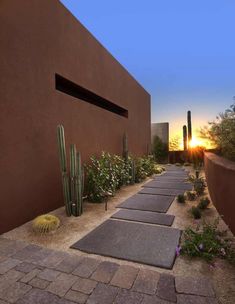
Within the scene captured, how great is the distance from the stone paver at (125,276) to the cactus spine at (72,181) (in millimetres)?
1822

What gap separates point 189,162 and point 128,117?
21.0 feet

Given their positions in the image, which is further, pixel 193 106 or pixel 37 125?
pixel 193 106

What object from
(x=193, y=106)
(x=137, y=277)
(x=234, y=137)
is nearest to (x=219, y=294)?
(x=137, y=277)

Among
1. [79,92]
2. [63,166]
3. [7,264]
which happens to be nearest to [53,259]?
[7,264]

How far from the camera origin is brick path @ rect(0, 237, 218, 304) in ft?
5.86

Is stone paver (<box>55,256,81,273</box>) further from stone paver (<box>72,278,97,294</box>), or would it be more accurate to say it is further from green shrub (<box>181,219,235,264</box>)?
green shrub (<box>181,219,235,264</box>)

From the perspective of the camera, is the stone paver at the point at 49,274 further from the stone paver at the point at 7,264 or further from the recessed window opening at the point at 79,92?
the recessed window opening at the point at 79,92

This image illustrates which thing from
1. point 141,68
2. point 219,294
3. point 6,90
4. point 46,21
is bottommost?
point 219,294

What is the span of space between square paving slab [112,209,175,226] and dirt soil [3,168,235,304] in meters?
0.12

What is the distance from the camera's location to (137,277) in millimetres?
2078

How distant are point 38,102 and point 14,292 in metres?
2.93

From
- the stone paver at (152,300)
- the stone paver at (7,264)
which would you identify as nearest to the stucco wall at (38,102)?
the stone paver at (7,264)

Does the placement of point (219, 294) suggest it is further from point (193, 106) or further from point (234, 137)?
point (193, 106)

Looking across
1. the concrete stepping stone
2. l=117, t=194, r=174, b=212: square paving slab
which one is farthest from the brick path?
the concrete stepping stone
